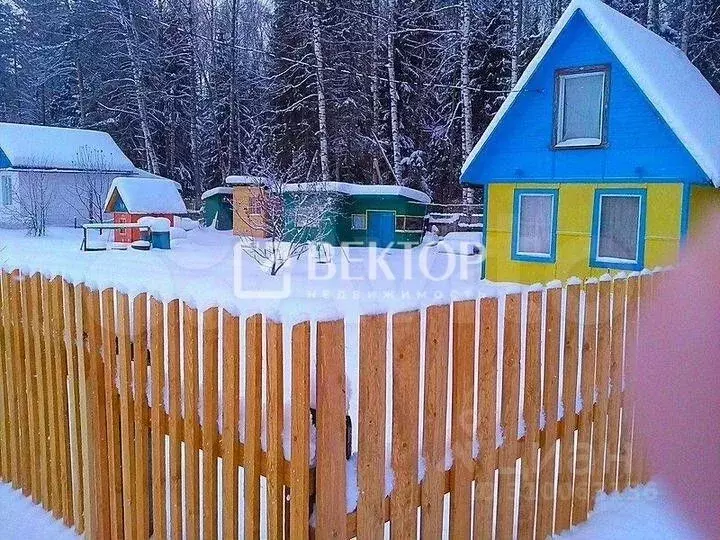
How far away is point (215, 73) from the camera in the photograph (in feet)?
92.3

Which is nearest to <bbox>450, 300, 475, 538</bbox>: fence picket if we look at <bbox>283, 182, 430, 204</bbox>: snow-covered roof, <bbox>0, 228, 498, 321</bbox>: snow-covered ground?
<bbox>0, 228, 498, 321</bbox>: snow-covered ground

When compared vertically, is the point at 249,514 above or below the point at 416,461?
below

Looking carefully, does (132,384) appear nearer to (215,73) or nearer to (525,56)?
(525,56)

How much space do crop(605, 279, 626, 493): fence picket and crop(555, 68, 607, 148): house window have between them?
806cm

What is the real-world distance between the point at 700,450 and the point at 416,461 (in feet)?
7.58

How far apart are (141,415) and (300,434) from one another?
97cm

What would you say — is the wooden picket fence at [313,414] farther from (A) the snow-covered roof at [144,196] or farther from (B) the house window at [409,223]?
(A) the snow-covered roof at [144,196]

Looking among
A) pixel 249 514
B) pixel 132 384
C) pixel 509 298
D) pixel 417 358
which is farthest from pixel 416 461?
pixel 132 384

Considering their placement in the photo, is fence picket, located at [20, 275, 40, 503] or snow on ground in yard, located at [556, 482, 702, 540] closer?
snow on ground in yard, located at [556, 482, 702, 540]

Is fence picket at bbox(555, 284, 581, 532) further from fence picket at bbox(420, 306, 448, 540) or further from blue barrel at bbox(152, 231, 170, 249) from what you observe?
blue barrel at bbox(152, 231, 170, 249)

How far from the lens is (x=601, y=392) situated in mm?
2936

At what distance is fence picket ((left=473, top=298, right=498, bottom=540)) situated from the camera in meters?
2.18

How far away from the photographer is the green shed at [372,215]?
1853cm

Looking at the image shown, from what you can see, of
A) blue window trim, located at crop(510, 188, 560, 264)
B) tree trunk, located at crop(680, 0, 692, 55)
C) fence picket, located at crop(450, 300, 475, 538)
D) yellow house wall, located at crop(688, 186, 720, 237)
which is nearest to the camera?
fence picket, located at crop(450, 300, 475, 538)
